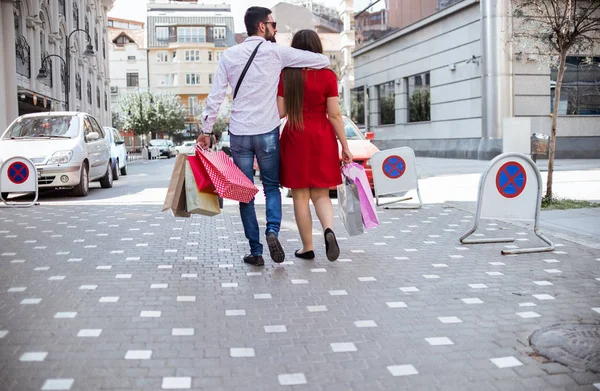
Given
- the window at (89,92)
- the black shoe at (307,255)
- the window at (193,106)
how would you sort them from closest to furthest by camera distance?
the black shoe at (307,255), the window at (89,92), the window at (193,106)

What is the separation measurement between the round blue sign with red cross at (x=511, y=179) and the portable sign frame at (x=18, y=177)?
8153 mm

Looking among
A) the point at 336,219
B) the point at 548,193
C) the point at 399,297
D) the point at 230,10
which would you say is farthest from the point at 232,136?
the point at 230,10

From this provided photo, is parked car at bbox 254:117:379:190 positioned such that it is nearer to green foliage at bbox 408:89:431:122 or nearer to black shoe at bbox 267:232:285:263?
black shoe at bbox 267:232:285:263

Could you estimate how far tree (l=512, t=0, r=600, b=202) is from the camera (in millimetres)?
10906

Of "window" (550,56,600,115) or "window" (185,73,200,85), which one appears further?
"window" (185,73,200,85)

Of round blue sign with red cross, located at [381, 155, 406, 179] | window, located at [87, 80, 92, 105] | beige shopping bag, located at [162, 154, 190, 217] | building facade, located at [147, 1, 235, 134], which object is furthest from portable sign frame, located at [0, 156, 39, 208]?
building facade, located at [147, 1, 235, 134]

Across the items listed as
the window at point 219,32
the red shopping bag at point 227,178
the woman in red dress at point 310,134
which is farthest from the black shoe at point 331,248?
the window at point 219,32

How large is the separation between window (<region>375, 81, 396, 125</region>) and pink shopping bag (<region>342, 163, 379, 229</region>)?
1159 inches

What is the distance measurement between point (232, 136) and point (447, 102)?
24.6m

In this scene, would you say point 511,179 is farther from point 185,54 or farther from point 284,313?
point 185,54

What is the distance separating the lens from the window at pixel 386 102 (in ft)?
117

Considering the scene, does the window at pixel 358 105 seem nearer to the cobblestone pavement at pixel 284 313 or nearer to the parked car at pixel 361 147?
the parked car at pixel 361 147

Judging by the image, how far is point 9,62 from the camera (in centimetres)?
2542

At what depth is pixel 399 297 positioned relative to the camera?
16.5 ft
